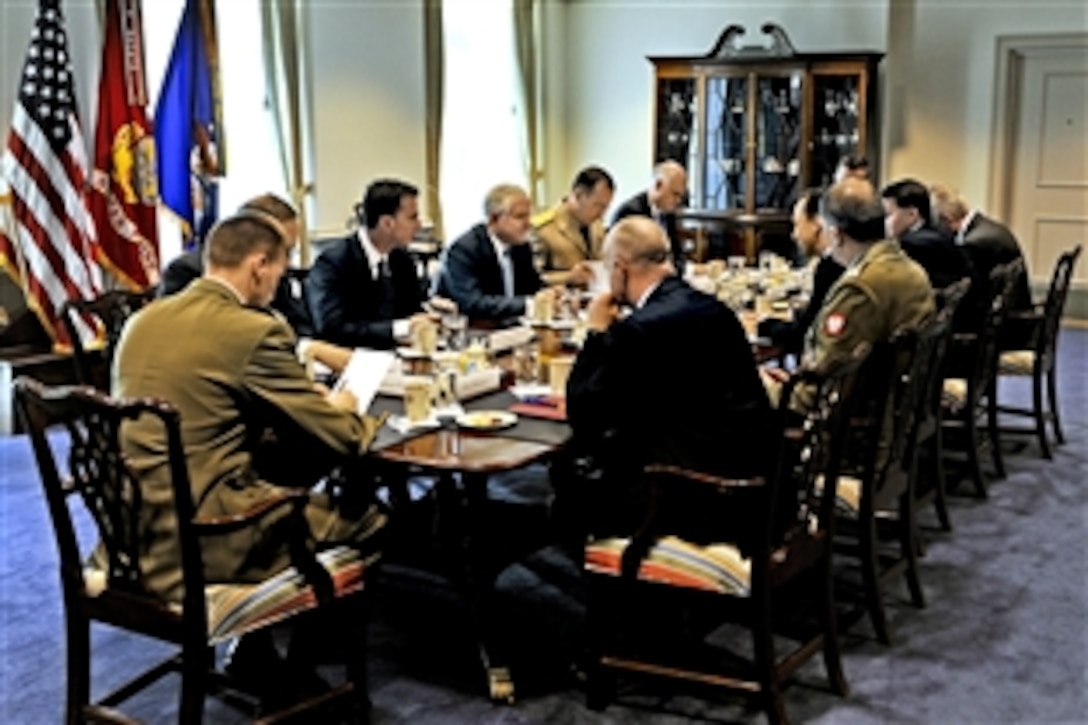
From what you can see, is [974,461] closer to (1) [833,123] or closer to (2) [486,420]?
(2) [486,420]

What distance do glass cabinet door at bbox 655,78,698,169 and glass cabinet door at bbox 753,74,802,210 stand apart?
50 cm

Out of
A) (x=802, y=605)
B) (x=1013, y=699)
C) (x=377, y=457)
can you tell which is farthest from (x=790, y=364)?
(x=377, y=457)

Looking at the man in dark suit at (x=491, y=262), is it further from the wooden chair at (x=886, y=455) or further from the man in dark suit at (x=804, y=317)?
the wooden chair at (x=886, y=455)

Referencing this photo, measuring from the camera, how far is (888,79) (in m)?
8.74

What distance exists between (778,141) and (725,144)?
1.30ft

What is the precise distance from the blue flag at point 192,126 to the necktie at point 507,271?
2.07 metres

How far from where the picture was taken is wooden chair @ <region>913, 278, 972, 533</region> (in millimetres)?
3650

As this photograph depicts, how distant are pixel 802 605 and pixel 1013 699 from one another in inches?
28.0

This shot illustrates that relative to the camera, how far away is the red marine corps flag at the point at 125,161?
6055mm

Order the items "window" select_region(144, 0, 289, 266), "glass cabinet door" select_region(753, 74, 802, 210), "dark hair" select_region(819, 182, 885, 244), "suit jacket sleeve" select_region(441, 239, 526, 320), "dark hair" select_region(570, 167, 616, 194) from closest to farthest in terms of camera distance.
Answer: "dark hair" select_region(819, 182, 885, 244) → "suit jacket sleeve" select_region(441, 239, 526, 320) → "dark hair" select_region(570, 167, 616, 194) → "window" select_region(144, 0, 289, 266) → "glass cabinet door" select_region(753, 74, 802, 210)

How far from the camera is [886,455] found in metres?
3.57

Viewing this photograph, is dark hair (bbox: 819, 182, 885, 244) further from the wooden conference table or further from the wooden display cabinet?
the wooden display cabinet

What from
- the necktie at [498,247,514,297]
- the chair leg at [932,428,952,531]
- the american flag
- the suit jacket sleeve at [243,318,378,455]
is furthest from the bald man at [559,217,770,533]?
the american flag

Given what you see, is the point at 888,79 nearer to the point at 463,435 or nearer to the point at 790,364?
the point at 790,364
